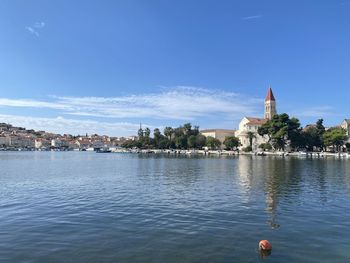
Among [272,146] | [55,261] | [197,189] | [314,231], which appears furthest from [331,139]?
Result: [55,261]

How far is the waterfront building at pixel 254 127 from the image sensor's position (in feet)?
577

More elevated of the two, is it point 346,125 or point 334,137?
point 346,125

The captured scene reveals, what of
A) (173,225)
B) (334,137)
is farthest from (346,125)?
(173,225)

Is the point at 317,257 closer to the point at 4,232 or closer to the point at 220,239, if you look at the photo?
the point at 220,239

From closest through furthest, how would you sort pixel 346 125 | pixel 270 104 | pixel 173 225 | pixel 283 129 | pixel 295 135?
pixel 173 225, pixel 283 129, pixel 295 135, pixel 346 125, pixel 270 104

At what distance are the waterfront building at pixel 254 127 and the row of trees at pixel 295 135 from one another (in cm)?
2425

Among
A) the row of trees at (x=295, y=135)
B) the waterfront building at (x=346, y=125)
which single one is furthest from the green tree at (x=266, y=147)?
the waterfront building at (x=346, y=125)

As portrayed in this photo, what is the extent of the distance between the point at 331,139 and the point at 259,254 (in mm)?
130099

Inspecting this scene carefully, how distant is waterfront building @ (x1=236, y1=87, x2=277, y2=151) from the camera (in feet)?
577

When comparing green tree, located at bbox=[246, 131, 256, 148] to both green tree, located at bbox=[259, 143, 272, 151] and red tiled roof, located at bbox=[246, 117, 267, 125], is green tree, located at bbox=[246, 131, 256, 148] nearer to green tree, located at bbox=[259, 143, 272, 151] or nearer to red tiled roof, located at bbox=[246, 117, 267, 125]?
red tiled roof, located at bbox=[246, 117, 267, 125]

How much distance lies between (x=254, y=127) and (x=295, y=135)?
48024mm

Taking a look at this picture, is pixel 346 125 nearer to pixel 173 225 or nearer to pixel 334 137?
pixel 334 137

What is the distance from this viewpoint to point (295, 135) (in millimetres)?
138250

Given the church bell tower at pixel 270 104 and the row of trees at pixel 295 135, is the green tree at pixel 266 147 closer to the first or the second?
the row of trees at pixel 295 135
